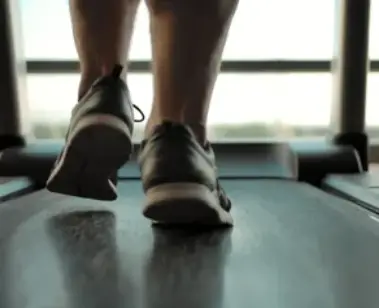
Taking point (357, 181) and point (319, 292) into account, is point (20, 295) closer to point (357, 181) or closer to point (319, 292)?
point (319, 292)

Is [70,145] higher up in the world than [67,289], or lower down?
higher up

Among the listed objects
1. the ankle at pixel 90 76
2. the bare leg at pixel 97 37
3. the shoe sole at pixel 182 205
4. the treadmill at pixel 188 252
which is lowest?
the treadmill at pixel 188 252

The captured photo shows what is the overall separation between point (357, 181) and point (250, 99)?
2.73 ft

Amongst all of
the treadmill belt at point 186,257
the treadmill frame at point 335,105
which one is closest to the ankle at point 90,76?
the treadmill belt at point 186,257

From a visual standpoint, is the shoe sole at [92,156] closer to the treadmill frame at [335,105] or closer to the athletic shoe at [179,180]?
the athletic shoe at [179,180]

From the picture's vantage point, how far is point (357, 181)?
1671 millimetres

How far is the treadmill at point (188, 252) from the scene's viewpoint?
2.68 feet

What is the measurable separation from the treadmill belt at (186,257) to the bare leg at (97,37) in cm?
25

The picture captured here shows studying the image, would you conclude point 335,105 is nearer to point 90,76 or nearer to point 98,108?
point 90,76

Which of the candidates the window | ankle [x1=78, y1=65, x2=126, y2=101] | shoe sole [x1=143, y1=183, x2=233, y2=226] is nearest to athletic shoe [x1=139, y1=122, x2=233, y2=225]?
shoe sole [x1=143, y1=183, x2=233, y2=226]

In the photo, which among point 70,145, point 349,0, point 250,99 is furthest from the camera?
point 250,99

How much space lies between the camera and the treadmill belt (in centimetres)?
81

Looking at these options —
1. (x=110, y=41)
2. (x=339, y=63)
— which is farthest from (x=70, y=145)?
(x=339, y=63)

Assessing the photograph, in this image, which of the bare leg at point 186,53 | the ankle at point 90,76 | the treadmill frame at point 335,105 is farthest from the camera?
the treadmill frame at point 335,105
